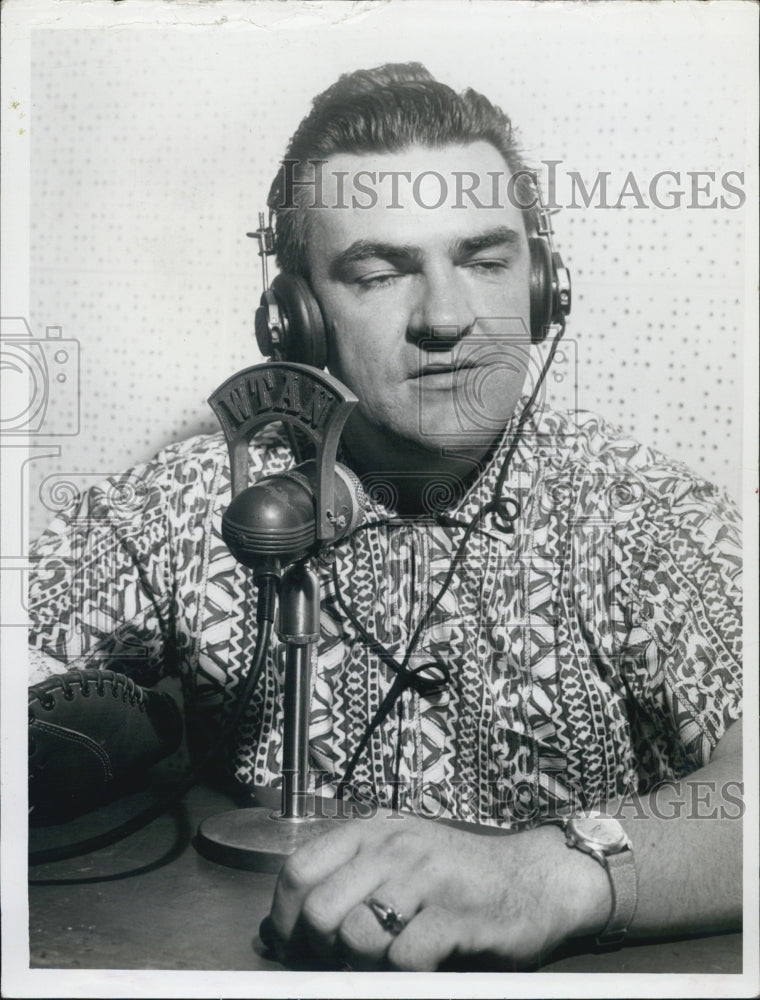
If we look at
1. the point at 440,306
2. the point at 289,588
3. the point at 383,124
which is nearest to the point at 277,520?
the point at 289,588

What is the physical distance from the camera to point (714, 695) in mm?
1676

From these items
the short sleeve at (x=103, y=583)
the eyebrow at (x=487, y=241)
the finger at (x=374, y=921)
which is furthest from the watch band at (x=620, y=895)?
the eyebrow at (x=487, y=241)

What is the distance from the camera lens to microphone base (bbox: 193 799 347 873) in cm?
153

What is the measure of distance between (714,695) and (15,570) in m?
1.15

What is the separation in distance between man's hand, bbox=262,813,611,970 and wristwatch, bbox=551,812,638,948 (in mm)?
13

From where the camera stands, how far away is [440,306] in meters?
1.67

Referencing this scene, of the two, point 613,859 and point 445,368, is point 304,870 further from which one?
point 445,368

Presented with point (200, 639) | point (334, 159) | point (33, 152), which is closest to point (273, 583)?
Answer: point (200, 639)

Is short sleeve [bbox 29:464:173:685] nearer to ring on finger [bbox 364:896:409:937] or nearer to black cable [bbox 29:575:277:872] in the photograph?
black cable [bbox 29:575:277:872]

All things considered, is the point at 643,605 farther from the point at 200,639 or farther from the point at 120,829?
the point at 120,829

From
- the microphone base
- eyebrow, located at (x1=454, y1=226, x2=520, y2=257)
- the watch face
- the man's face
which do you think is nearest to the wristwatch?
the watch face

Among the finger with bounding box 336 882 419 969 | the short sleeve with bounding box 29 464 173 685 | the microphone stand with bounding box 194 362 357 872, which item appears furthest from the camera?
the short sleeve with bounding box 29 464 173 685

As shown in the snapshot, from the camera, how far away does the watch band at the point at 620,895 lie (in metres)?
1.46

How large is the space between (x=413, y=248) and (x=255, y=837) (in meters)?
0.92
